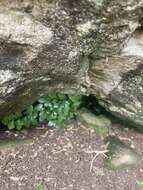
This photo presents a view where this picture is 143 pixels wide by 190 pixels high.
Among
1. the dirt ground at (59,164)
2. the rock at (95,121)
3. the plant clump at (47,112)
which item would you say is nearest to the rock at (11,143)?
the dirt ground at (59,164)

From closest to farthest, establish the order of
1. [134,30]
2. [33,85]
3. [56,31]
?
[56,31] → [134,30] → [33,85]

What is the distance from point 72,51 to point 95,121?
1.04 m

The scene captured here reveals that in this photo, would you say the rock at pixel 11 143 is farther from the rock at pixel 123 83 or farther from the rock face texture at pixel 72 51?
the rock at pixel 123 83

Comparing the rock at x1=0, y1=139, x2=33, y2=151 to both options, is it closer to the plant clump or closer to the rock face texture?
the plant clump

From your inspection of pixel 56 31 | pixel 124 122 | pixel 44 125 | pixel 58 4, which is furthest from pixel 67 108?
pixel 58 4

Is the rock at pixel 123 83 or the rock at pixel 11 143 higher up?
the rock at pixel 123 83

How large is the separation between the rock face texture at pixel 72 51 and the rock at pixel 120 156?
0.30m

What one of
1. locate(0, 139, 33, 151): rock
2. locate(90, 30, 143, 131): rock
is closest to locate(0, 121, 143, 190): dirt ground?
locate(0, 139, 33, 151): rock

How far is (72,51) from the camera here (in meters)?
2.90

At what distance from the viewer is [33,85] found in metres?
3.13

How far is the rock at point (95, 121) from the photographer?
370 cm

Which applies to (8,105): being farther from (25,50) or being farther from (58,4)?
(58,4)

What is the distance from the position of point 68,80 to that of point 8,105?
56cm

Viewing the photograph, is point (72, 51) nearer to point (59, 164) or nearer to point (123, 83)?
point (123, 83)
